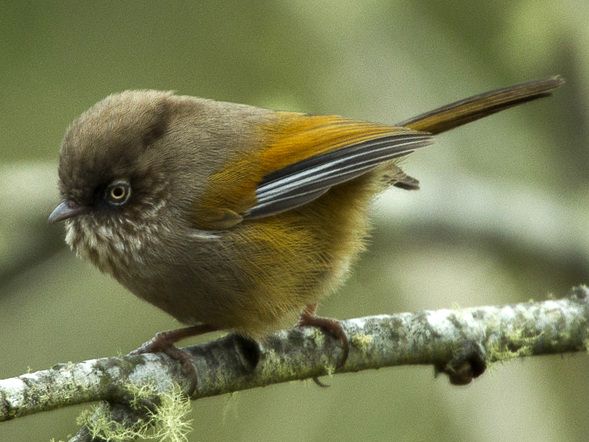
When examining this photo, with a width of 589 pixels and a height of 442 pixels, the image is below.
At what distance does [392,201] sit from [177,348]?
8.25 feet

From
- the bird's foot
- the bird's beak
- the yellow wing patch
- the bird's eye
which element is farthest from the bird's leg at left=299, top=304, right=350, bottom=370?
the bird's beak

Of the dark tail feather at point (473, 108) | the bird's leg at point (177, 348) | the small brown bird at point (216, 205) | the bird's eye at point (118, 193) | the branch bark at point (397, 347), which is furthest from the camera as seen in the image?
the dark tail feather at point (473, 108)

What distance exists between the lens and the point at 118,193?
5.05m

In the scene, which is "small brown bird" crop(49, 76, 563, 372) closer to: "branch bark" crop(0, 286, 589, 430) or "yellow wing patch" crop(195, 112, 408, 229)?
"yellow wing patch" crop(195, 112, 408, 229)

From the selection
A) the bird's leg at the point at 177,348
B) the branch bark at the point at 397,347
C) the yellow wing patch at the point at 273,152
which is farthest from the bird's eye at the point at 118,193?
the branch bark at the point at 397,347

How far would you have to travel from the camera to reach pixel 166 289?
4.90 m

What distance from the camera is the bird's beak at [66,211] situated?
16.4 feet

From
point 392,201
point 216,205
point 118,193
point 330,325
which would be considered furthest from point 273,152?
point 392,201

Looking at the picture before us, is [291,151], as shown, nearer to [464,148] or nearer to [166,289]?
[166,289]

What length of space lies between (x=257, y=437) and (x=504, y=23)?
10.1 feet

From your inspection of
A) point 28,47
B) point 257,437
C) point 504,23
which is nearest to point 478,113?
point 504,23

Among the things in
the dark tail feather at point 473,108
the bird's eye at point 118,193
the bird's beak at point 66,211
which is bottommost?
the bird's beak at point 66,211

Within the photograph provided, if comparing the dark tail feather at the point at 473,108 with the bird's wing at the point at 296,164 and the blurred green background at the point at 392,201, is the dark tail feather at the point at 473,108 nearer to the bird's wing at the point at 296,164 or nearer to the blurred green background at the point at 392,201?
the bird's wing at the point at 296,164

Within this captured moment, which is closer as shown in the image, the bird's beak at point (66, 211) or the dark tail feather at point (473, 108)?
the bird's beak at point (66, 211)
